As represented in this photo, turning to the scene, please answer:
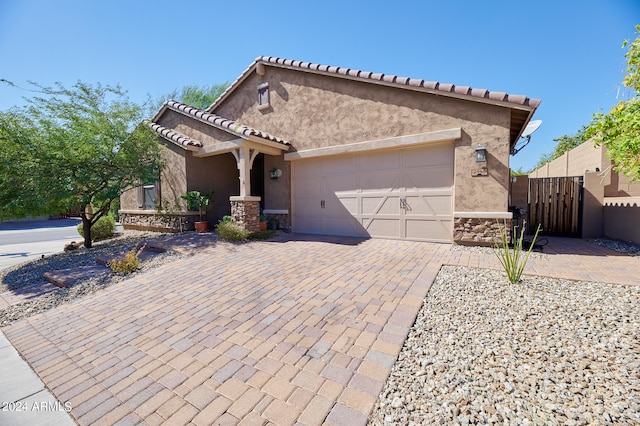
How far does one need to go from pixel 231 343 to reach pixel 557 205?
10.5 meters

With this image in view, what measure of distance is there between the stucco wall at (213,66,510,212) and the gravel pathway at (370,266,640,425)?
331 cm

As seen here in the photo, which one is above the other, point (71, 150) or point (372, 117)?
point (372, 117)

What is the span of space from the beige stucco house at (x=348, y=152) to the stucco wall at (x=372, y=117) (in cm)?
3

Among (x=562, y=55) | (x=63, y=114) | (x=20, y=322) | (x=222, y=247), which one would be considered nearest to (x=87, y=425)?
(x=20, y=322)

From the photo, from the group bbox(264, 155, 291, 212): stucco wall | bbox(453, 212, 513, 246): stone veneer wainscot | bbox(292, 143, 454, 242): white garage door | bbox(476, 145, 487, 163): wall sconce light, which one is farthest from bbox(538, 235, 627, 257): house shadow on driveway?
bbox(264, 155, 291, 212): stucco wall

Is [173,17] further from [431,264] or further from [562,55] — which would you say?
[562,55]

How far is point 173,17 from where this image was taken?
26.7 feet

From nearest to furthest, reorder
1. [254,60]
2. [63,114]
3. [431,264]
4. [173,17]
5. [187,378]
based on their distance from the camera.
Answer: [187,378] < [431,264] < [63,114] < [173,17] < [254,60]

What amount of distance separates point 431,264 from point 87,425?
511 centimetres

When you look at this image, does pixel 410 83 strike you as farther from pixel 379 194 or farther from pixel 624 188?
pixel 624 188

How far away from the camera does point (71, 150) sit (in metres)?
7.12

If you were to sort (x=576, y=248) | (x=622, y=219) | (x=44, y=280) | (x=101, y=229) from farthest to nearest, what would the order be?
(x=101, y=229) < (x=622, y=219) < (x=576, y=248) < (x=44, y=280)

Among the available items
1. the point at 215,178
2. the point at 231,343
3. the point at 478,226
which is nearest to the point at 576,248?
the point at 478,226

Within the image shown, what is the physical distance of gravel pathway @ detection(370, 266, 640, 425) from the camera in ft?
5.83
